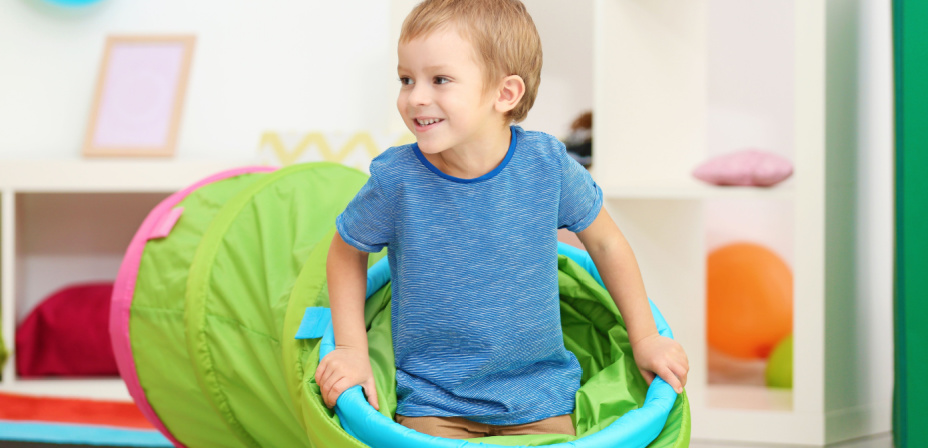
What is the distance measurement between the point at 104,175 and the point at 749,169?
1.37m

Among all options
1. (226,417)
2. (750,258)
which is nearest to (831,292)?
(750,258)

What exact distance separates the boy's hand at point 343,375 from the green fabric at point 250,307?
21 cm

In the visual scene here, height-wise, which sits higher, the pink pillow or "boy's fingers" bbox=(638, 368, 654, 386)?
the pink pillow

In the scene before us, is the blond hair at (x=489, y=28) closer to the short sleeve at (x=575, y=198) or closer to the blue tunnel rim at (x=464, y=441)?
the short sleeve at (x=575, y=198)

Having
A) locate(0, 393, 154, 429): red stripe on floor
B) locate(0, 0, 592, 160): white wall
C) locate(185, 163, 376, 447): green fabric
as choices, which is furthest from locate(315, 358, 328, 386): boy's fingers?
locate(0, 0, 592, 160): white wall

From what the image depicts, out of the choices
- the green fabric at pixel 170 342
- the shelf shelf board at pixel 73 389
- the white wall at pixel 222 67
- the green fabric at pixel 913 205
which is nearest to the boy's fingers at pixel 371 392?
the green fabric at pixel 170 342

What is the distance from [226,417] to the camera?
1160 millimetres

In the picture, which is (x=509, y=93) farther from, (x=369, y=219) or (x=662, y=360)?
(x=662, y=360)

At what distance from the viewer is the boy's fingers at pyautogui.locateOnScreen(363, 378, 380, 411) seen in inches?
33.6

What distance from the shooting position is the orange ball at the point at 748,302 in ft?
6.13

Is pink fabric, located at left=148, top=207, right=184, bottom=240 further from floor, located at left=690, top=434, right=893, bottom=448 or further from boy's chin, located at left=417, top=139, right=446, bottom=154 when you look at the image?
floor, located at left=690, top=434, right=893, bottom=448

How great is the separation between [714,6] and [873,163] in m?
0.65

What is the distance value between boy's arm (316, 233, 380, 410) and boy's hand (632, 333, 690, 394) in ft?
0.98

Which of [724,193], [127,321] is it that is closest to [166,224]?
[127,321]
